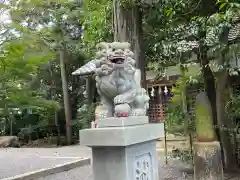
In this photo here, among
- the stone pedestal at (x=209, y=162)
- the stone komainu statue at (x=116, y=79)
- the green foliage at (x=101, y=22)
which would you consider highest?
the green foliage at (x=101, y=22)

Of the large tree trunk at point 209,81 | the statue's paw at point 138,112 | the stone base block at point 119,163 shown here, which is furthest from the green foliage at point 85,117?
the stone base block at point 119,163

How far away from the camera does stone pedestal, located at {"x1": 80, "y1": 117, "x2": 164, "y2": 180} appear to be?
3006 mm

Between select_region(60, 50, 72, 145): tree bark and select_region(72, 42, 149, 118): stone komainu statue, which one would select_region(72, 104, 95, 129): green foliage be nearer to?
select_region(60, 50, 72, 145): tree bark

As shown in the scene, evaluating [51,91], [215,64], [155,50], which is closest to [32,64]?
[155,50]

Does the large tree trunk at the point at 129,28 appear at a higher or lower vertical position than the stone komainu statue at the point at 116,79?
higher

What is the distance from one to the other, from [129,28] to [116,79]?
2.66 metres

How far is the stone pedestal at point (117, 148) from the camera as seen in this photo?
301 cm

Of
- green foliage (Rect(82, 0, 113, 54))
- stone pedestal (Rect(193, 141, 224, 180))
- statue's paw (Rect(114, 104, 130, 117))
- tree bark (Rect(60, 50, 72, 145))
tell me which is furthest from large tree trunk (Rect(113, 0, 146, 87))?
tree bark (Rect(60, 50, 72, 145))

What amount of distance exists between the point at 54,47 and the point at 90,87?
271cm

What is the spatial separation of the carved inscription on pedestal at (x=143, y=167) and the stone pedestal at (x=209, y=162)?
2.34m

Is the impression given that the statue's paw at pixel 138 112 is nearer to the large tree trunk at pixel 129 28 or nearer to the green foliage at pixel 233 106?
the large tree trunk at pixel 129 28

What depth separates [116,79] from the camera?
3.40m

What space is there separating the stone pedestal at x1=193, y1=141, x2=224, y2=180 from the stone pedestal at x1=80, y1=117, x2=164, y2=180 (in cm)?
255

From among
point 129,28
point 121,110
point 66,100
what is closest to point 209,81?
point 129,28
